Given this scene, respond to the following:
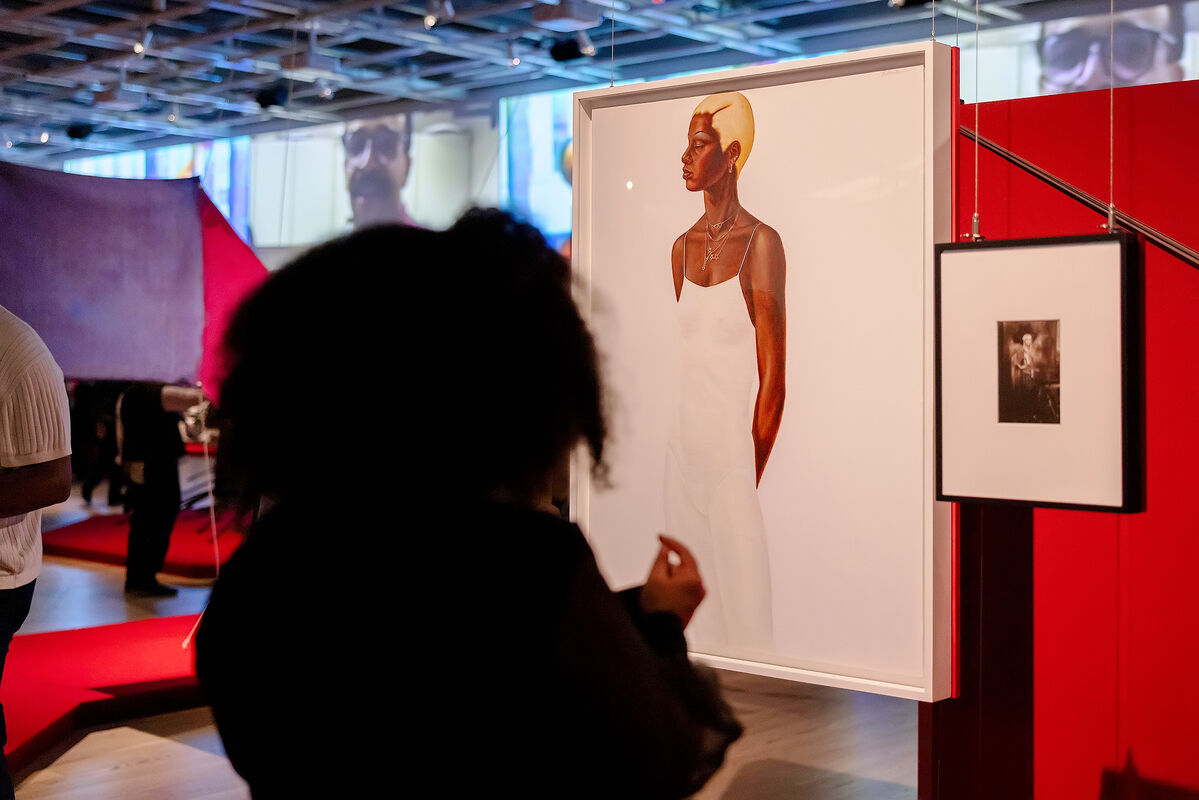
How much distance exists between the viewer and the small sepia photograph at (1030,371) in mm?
2477

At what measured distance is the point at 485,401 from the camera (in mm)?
1134

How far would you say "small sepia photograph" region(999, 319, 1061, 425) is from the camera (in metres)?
2.48

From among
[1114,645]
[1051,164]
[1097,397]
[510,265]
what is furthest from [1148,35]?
[510,265]

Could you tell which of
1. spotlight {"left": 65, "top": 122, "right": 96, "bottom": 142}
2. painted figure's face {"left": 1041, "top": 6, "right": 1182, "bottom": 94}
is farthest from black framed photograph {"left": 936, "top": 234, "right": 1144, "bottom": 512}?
spotlight {"left": 65, "top": 122, "right": 96, "bottom": 142}

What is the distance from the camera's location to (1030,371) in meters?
2.50

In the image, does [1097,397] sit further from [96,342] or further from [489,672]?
[96,342]

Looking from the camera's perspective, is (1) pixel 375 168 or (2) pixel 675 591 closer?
(2) pixel 675 591

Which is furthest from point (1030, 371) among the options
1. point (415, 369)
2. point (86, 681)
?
point (86, 681)

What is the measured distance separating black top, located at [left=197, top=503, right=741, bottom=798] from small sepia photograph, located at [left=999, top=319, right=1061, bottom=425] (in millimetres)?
1586

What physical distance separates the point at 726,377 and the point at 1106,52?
16.7ft

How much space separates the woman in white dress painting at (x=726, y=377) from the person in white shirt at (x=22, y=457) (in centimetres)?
146

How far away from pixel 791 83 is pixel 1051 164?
3.04ft

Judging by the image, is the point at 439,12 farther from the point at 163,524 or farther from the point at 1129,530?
the point at 1129,530

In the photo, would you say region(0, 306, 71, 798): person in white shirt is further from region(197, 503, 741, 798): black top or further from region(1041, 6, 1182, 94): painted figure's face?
region(1041, 6, 1182, 94): painted figure's face
